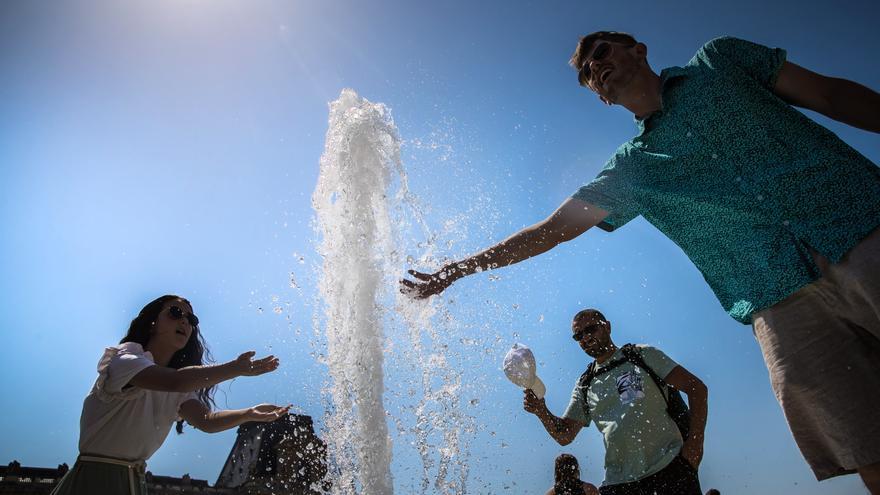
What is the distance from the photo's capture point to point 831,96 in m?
1.69

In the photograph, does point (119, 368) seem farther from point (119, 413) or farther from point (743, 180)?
point (743, 180)

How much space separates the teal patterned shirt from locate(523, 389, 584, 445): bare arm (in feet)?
7.88

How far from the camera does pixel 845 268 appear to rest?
150cm

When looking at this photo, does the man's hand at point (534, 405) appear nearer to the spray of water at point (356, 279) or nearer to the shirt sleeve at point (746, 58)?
the spray of water at point (356, 279)

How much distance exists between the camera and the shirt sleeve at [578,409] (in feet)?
13.1

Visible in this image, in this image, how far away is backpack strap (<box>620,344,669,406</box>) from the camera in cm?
359

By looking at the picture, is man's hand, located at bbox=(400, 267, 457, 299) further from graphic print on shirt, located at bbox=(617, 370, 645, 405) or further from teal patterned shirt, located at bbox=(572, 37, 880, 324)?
graphic print on shirt, located at bbox=(617, 370, 645, 405)

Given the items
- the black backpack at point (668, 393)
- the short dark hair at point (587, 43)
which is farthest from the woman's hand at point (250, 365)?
the black backpack at point (668, 393)

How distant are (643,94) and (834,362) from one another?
4.54ft

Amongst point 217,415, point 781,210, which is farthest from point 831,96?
point 217,415

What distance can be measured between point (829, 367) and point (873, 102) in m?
0.93

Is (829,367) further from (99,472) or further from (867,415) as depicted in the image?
(99,472)

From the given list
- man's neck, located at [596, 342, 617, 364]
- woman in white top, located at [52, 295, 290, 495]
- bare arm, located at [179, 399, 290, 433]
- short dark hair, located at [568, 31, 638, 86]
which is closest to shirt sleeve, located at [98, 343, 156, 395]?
woman in white top, located at [52, 295, 290, 495]

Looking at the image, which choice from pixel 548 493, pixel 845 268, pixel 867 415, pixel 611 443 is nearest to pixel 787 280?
pixel 845 268
